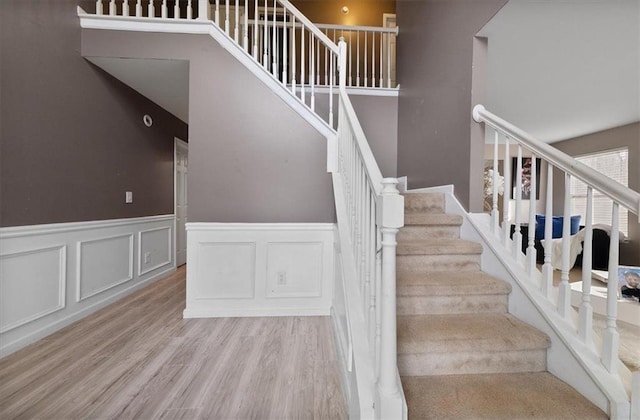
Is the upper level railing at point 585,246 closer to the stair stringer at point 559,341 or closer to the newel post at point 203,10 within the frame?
the stair stringer at point 559,341

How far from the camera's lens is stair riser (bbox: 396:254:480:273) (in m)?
1.71

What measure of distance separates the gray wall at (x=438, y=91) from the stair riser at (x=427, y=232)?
0.22 m

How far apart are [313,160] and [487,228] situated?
1510 millimetres

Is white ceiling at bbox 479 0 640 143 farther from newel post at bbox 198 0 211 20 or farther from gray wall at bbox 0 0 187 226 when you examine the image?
gray wall at bbox 0 0 187 226

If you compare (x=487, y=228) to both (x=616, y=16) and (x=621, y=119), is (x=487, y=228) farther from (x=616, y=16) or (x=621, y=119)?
(x=621, y=119)

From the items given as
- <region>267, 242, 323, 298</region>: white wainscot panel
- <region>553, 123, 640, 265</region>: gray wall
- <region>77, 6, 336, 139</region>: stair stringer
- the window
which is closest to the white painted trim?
<region>267, 242, 323, 298</region>: white wainscot panel

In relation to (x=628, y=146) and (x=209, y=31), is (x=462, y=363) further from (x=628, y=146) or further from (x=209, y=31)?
(x=628, y=146)

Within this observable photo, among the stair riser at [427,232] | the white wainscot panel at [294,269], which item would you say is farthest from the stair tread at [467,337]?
the white wainscot panel at [294,269]

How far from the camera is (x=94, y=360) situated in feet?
5.69

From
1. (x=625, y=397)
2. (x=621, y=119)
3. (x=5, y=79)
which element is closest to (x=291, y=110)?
(x=5, y=79)

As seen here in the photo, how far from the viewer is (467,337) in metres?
1.26

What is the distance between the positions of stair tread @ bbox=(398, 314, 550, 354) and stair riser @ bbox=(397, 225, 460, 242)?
0.67m

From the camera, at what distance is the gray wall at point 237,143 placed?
2.40 meters

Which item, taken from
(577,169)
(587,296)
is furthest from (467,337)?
(577,169)
